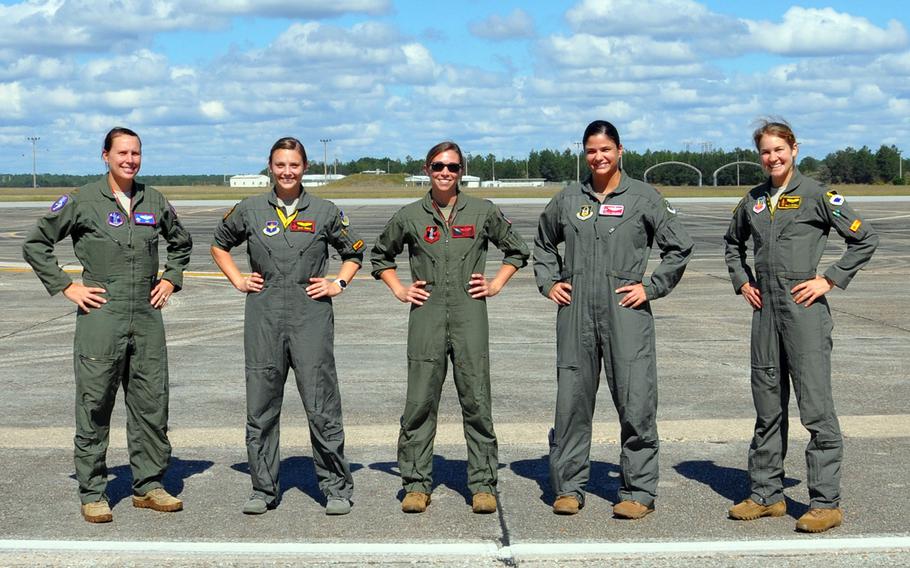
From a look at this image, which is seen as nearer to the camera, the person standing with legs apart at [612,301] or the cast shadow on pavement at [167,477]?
the person standing with legs apart at [612,301]

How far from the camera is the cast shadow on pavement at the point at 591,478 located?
20.5 feet

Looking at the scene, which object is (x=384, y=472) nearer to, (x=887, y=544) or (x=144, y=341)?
(x=144, y=341)

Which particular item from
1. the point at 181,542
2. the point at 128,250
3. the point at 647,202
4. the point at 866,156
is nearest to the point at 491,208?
the point at 647,202

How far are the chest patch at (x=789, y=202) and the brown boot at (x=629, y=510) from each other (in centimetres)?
172

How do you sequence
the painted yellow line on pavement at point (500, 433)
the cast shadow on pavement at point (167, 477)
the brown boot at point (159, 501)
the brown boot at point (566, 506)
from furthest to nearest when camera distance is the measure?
1. the painted yellow line on pavement at point (500, 433)
2. the cast shadow on pavement at point (167, 477)
3. the brown boot at point (159, 501)
4. the brown boot at point (566, 506)

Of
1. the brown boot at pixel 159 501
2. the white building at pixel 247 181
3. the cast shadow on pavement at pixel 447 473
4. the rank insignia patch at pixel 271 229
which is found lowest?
the cast shadow on pavement at pixel 447 473

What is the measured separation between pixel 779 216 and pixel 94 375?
3705 mm

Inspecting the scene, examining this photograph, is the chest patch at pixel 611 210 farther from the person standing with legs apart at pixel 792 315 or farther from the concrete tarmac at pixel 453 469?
the concrete tarmac at pixel 453 469

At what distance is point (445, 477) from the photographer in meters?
6.66

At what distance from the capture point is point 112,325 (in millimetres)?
5895

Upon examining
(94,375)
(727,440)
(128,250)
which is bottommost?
(727,440)

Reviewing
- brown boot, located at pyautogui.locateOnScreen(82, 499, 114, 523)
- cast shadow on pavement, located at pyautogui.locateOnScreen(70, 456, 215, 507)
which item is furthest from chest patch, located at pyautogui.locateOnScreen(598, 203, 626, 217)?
brown boot, located at pyautogui.locateOnScreen(82, 499, 114, 523)

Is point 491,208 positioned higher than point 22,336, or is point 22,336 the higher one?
point 491,208

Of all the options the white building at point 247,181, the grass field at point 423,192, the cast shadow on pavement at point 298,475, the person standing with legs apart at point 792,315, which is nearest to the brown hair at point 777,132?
the person standing with legs apart at point 792,315
